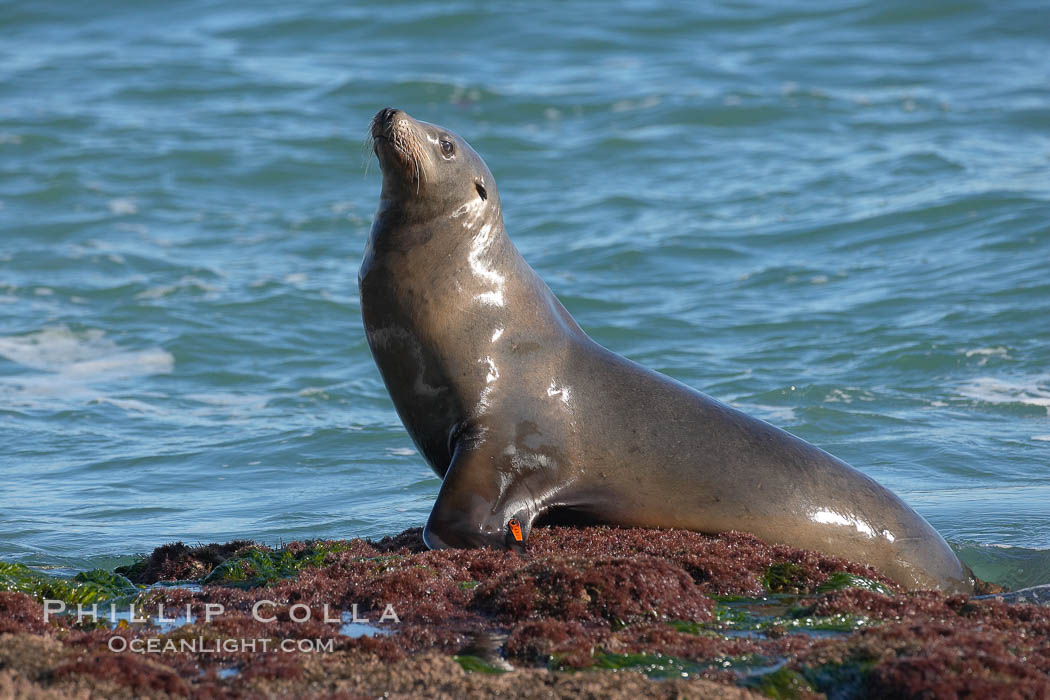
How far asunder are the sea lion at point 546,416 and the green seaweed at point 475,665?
1861 millimetres

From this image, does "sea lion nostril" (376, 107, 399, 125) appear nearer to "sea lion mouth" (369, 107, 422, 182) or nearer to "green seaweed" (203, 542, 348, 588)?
"sea lion mouth" (369, 107, 422, 182)

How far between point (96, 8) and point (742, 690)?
3008cm

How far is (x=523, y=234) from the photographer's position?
19375 millimetres

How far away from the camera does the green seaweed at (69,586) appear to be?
606 cm

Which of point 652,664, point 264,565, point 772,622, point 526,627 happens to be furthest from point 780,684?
point 264,565

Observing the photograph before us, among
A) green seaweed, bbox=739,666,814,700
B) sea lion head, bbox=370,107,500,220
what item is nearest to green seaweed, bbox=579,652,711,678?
green seaweed, bbox=739,666,814,700

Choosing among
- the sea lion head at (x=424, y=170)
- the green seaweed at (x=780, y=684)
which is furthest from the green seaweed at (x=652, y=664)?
the sea lion head at (x=424, y=170)

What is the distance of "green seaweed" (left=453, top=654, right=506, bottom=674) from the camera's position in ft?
16.2

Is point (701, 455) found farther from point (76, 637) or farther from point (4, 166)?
point (4, 166)

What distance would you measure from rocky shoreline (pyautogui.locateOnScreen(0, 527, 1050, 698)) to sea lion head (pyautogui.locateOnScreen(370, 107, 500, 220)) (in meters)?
1.91

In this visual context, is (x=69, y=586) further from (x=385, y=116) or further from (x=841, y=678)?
(x=841, y=678)

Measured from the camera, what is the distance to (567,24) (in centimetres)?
2914

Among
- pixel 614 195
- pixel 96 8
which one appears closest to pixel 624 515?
pixel 614 195

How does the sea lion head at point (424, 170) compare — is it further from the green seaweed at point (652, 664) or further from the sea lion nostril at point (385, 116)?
the green seaweed at point (652, 664)
